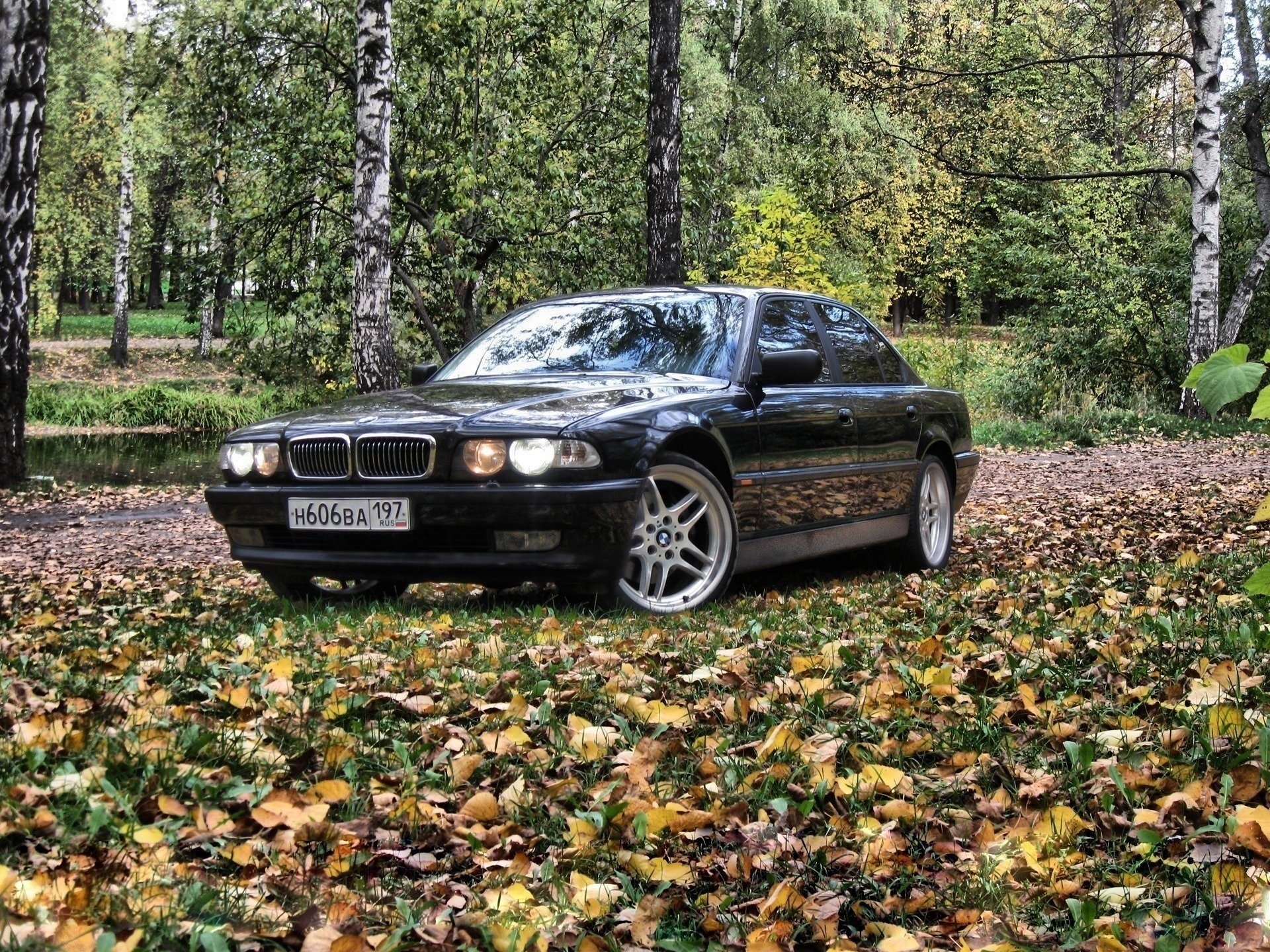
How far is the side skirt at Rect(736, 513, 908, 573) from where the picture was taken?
640cm

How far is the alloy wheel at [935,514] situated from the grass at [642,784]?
9.84 ft

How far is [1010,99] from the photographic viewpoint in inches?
1711

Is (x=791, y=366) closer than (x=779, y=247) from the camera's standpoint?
Yes

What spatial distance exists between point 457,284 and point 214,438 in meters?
10.0

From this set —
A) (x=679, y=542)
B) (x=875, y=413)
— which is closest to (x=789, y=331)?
(x=875, y=413)

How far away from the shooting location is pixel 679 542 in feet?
19.7

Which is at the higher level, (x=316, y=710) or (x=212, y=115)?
(x=212, y=115)

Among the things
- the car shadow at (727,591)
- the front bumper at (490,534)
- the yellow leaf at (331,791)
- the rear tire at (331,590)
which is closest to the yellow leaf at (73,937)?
the yellow leaf at (331,791)

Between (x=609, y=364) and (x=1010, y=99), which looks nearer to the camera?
(x=609, y=364)

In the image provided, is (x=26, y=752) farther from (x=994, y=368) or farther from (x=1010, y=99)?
(x=1010, y=99)

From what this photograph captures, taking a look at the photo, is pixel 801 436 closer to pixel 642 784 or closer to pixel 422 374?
pixel 422 374

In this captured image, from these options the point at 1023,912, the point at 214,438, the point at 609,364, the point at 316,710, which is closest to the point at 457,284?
the point at 214,438

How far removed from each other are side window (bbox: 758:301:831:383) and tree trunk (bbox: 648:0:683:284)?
7342mm

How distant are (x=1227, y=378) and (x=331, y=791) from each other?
2.29 meters
